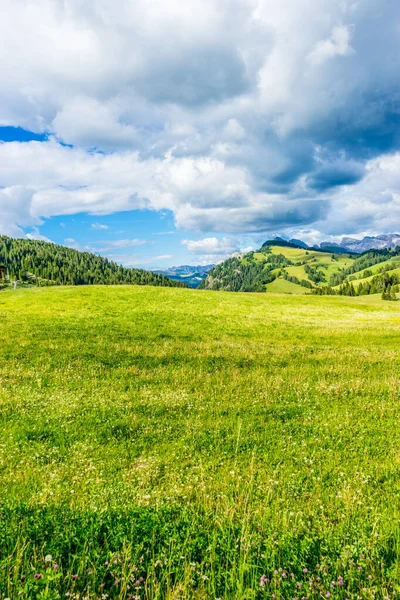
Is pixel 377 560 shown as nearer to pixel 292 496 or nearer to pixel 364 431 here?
pixel 292 496

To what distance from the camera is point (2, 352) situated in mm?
20531

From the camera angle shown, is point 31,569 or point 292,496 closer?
point 31,569

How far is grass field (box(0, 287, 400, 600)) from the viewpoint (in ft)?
14.1

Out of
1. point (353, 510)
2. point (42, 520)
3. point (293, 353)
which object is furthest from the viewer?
point (293, 353)

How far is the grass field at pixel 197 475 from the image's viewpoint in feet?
14.1

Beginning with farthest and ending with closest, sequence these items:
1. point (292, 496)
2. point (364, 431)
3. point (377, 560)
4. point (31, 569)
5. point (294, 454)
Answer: point (364, 431), point (294, 454), point (292, 496), point (377, 560), point (31, 569)

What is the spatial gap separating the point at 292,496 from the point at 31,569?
5.20 metres

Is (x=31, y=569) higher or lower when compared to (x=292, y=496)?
higher

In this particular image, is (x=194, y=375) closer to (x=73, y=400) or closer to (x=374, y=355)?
(x=73, y=400)

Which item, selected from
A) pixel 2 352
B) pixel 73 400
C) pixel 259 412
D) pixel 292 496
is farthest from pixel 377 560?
pixel 2 352

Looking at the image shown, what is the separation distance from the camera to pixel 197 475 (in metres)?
7.70

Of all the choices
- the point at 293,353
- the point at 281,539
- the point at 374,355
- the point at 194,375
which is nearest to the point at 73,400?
the point at 194,375

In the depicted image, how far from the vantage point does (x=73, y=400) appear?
12.7 meters

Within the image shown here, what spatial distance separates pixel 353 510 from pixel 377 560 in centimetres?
190
